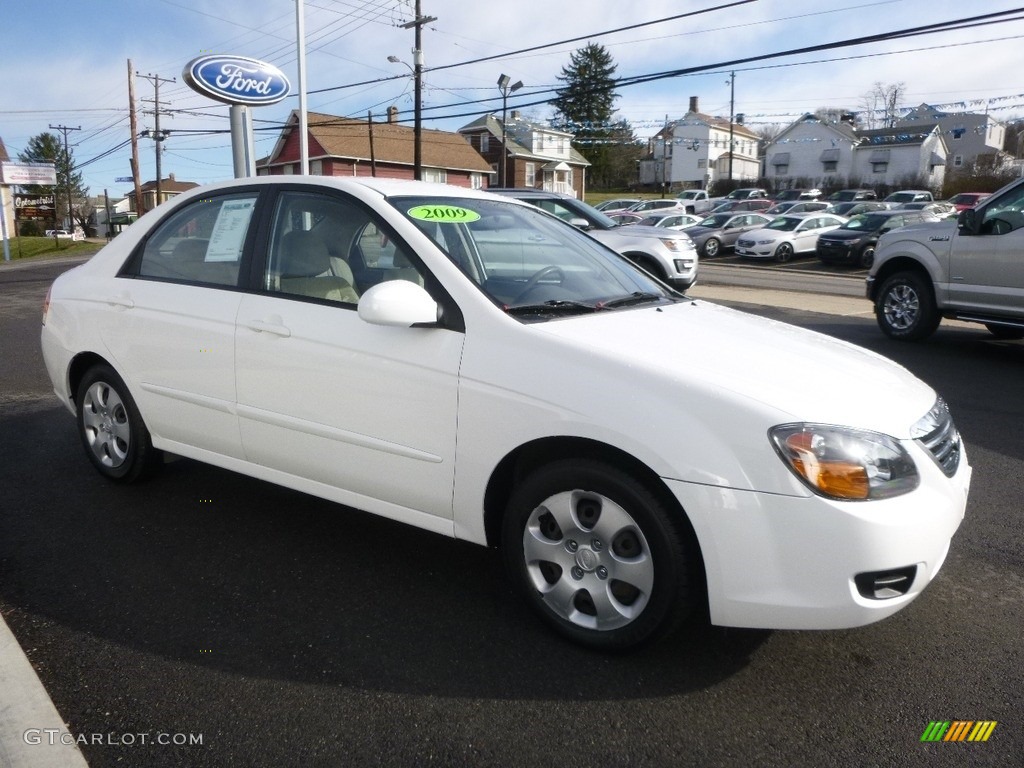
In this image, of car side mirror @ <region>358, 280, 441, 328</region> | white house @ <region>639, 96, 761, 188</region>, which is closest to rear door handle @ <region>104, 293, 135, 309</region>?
car side mirror @ <region>358, 280, 441, 328</region>

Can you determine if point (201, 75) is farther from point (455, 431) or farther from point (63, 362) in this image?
point (455, 431)

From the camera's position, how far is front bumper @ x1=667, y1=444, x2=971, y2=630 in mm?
2473

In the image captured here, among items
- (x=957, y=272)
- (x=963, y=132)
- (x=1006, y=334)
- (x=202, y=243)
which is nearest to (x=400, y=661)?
(x=202, y=243)

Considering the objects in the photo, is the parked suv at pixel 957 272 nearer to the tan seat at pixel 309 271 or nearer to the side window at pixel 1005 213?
the side window at pixel 1005 213

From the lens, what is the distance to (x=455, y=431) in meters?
3.02

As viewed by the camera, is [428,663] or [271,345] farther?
[271,345]

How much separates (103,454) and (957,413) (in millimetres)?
5959

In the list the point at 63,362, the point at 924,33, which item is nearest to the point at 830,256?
the point at 924,33

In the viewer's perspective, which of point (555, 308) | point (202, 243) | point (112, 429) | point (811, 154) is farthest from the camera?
point (811, 154)

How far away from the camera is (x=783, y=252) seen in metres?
27.2

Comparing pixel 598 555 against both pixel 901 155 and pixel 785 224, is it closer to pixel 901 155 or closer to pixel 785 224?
pixel 785 224

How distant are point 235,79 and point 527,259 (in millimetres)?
9824

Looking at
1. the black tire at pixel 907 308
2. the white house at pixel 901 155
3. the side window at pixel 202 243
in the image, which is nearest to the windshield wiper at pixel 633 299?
the side window at pixel 202 243

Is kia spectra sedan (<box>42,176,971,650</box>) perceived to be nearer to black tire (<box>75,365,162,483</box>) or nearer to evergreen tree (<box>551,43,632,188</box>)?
black tire (<box>75,365,162,483</box>)
